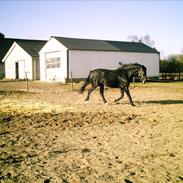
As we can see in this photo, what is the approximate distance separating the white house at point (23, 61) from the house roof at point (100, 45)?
6.78 meters

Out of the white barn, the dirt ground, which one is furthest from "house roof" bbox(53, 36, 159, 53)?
the dirt ground

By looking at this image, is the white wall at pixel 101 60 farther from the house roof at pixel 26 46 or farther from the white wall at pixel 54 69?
the house roof at pixel 26 46

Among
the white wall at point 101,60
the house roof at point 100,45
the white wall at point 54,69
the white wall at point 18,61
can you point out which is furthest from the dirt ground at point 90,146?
the white wall at point 18,61

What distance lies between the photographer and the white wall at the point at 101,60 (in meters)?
33.6

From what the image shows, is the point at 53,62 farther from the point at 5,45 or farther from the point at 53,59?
the point at 5,45

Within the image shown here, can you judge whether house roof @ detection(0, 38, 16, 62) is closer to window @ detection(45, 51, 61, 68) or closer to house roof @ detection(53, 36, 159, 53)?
window @ detection(45, 51, 61, 68)

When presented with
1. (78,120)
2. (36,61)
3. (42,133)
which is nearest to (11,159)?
(42,133)

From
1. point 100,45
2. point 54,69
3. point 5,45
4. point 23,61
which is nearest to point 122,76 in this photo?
point 54,69

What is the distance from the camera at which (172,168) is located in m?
5.73

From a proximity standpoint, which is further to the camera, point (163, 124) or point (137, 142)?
point (163, 124)

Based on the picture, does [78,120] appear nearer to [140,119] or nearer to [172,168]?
[140,119]

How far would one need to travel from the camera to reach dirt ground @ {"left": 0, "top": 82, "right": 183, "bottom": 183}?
538 centimetres

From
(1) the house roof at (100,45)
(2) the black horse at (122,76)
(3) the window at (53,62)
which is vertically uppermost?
(1) the house roof at (100,45)

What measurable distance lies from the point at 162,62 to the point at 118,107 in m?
29.6
